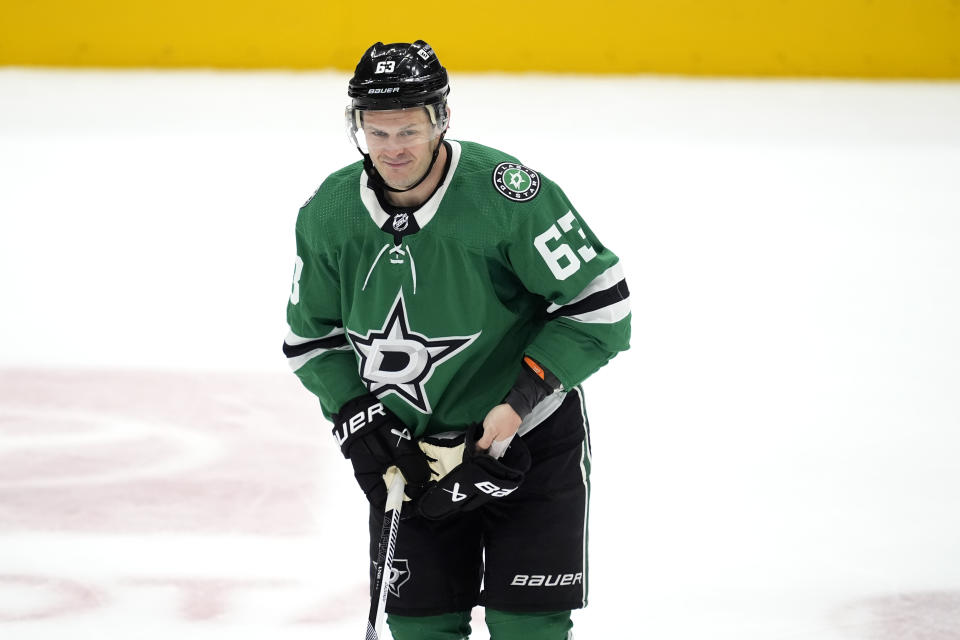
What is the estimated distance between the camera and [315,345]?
87.0 inches

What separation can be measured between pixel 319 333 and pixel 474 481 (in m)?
0.38

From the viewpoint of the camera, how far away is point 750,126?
6.77 metres

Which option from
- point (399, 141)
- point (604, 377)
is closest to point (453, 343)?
point (399, 141)

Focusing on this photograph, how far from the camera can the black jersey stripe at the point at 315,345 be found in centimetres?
221

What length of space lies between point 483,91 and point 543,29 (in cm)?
60

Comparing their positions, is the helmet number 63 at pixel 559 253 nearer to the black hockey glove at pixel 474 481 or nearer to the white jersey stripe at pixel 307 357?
the black hockey glove at pixel 474 481

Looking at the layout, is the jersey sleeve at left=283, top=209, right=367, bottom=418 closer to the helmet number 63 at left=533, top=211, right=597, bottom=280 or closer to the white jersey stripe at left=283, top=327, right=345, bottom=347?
the white jersey stripe at left=283, top=327, right=345, bottom=347

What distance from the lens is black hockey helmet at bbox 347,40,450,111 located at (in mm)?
1935

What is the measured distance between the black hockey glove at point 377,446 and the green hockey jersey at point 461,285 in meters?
0.04

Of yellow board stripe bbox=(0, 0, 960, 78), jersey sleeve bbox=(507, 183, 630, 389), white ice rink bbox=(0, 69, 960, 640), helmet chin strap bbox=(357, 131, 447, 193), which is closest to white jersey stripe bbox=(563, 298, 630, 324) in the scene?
jersey sleeve bbox=(507, 183, 630, 389)

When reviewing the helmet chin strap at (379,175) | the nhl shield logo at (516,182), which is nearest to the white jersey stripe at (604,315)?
the nhl shield logo at (516,182)

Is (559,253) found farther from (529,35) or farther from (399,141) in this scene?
(529,35)

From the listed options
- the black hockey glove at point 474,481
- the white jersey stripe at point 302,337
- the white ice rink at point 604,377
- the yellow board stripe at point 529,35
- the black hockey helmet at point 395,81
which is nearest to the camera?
the black hockey helmet at point 395,81

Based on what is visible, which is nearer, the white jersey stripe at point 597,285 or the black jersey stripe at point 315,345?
the white jersey stripe at point 597,285
